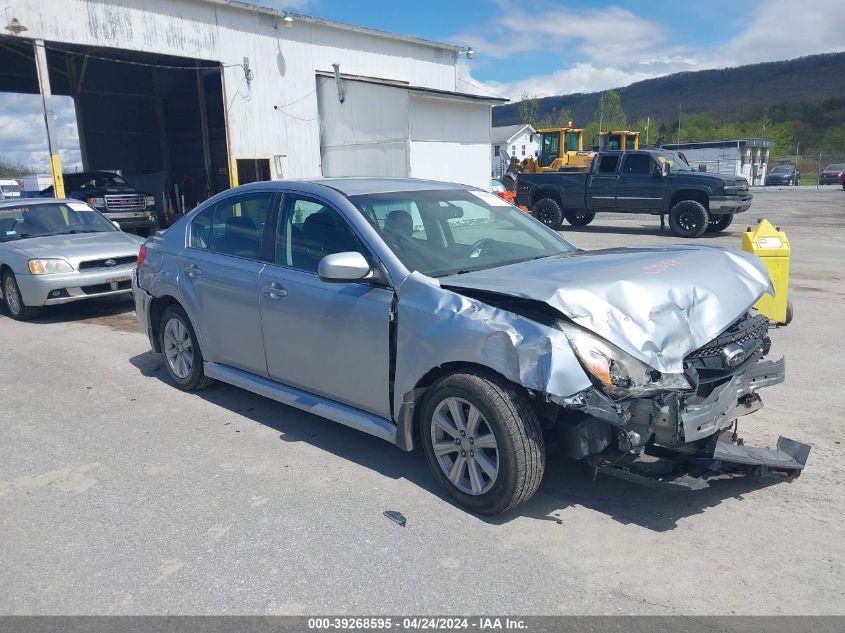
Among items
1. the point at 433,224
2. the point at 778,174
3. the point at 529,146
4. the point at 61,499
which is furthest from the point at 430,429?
the point at 529,146

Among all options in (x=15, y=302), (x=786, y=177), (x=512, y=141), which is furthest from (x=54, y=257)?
(x=512, y=141)

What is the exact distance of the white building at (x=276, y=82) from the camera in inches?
703

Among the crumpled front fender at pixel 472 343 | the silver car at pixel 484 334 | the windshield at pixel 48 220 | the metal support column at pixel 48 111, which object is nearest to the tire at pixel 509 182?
the metal support column at pixel 48 111

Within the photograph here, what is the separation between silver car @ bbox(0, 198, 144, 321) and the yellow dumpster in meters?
7.53

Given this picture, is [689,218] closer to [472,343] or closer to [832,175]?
[472,343]

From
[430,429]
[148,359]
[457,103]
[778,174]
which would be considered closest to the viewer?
[430,429]

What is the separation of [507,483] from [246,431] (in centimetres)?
229

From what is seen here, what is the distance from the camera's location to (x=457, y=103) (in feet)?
70.1

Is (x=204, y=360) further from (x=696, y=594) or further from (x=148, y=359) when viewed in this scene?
(x=696, y=594)

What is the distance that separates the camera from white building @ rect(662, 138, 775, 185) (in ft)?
160

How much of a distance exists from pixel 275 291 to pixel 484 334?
1770 millimetres

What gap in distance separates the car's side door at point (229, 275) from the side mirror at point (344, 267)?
3.28ft

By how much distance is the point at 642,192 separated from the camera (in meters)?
17.8

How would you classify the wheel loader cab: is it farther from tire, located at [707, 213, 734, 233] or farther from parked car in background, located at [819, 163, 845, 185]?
parked car in background, located at [819, 163, 845, 185]
